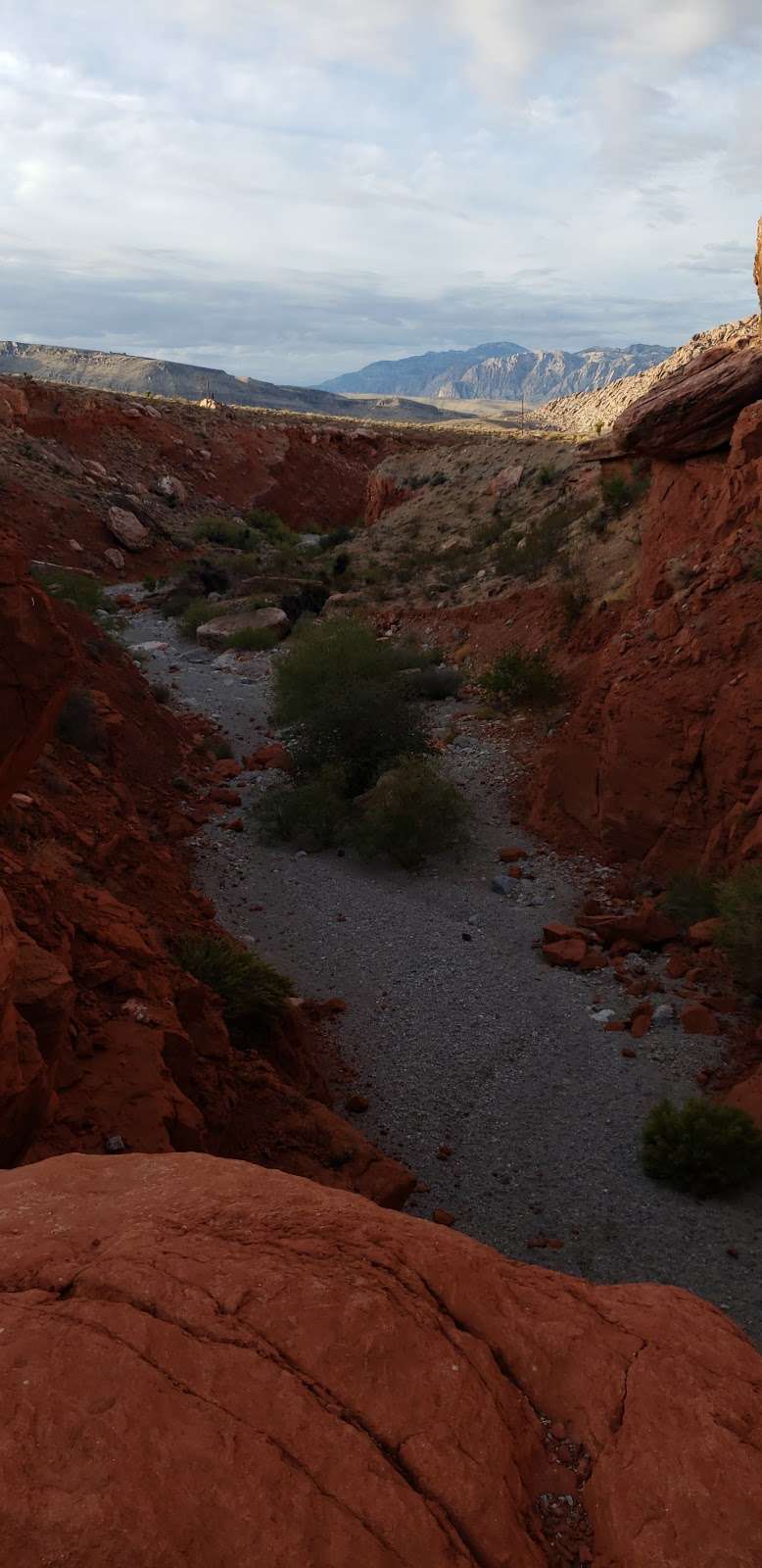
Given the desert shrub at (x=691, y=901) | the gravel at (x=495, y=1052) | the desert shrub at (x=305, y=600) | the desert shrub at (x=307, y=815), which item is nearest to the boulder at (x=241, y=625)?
the desert shrub at (x=305, y=600)

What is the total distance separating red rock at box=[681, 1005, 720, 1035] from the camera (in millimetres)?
8383

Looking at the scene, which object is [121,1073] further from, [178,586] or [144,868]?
[178,586]

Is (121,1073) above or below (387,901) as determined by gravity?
above

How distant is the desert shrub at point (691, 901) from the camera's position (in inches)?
385

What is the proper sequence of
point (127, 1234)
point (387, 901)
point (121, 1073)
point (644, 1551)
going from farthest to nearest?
point (387, 901) → point (121, 1073) → point (127, 1234) → point (644, 1551)

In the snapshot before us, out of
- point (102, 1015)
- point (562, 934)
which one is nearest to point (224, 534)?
point (562, 934)

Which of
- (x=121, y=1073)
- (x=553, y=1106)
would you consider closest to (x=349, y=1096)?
(x=553, y=1106)

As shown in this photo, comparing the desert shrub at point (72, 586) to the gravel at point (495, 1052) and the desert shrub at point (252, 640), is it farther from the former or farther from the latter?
the gravel at point (495, 1052)

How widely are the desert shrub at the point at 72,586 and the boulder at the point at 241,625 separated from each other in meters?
2.80

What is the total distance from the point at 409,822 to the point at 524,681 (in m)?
4.70

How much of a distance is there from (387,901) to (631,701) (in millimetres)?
3786

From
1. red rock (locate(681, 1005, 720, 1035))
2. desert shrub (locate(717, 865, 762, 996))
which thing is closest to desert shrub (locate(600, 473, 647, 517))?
desert shrub (locate(717, 865, 762, 996))

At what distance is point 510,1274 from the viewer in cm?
280

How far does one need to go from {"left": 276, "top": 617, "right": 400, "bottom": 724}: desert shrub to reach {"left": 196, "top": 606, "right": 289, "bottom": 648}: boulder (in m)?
6.64
